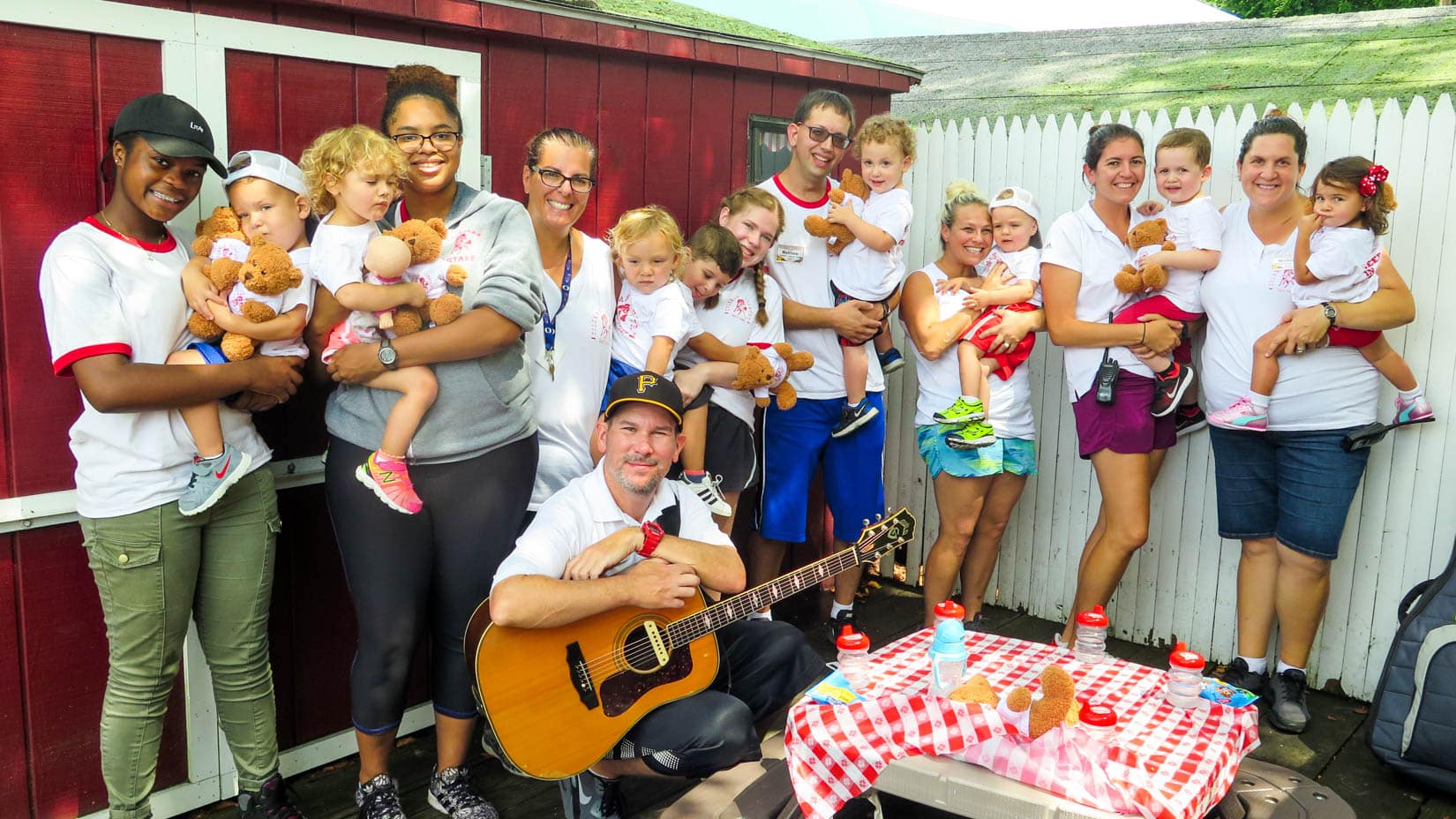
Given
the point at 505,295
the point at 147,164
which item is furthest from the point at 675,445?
the point at 147,164

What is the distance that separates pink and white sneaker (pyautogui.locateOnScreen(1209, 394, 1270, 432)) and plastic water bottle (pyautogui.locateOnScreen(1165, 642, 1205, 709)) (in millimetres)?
1526

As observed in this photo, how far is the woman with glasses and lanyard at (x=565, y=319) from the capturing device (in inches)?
127

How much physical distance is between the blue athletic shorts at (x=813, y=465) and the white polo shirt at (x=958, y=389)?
0.90 feet

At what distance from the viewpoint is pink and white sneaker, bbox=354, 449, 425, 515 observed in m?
2.79

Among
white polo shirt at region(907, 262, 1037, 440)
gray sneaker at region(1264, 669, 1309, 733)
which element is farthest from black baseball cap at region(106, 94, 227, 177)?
gray sneaker at region(1264, 669, 1309, 733)

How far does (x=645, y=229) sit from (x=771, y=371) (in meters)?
0.73

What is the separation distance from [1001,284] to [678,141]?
1481 mm

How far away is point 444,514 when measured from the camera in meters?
2.95

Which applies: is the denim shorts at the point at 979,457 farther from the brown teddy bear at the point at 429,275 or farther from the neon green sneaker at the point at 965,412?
the brown teddy bear at the point at 429,275

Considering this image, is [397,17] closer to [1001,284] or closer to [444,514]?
[444,514]

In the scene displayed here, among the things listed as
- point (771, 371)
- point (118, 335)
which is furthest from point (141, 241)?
point (771, 371)

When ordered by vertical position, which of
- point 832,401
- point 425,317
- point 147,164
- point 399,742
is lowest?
point 399,742

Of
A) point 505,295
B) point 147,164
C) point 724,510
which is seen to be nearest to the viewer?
point 147,164

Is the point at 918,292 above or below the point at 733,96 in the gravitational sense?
below
